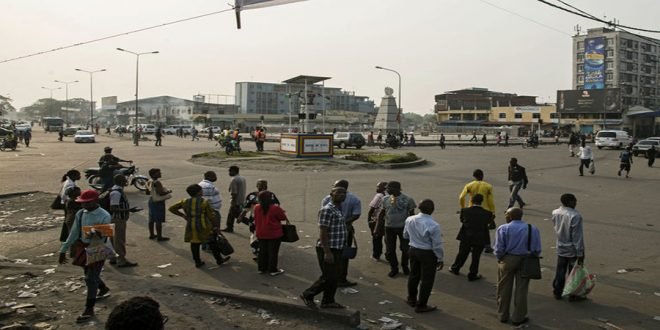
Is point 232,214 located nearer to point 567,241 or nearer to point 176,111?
point 567,241

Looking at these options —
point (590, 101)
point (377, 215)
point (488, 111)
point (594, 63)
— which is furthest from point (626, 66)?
point (377, 215)

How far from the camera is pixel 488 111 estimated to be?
124 meters

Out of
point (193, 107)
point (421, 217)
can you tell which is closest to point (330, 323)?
point (421, 217)

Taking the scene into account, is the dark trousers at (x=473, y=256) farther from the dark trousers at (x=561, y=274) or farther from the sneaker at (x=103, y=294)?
Answer: the sneaker at (x=103, y=294)

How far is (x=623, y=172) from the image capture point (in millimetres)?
25047

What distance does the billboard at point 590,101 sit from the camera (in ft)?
305

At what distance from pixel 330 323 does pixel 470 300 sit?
81.9 inches

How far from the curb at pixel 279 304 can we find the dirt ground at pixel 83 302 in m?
0.07

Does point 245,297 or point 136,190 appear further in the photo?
point 136,190

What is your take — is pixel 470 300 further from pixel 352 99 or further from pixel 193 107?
pixel 352 99

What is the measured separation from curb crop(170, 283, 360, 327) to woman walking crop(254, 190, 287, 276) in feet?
3.75

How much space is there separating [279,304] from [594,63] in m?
116

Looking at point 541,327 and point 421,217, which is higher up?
point 421,217

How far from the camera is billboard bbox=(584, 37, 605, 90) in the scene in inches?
4166
